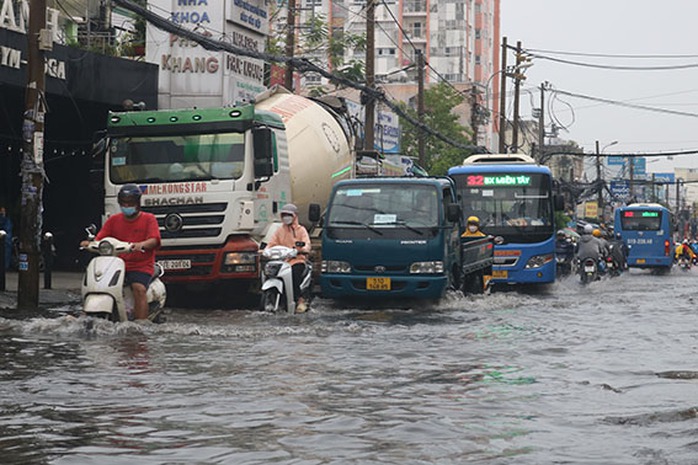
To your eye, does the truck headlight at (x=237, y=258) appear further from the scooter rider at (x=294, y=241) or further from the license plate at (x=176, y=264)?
the scooter rider at (x=294, y=241)

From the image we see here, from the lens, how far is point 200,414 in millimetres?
8086

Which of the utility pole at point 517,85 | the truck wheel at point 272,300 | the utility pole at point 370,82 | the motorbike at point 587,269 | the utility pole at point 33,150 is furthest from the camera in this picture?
the utility pole at point 517,85

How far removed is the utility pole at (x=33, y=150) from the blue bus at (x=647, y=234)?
39581 mm

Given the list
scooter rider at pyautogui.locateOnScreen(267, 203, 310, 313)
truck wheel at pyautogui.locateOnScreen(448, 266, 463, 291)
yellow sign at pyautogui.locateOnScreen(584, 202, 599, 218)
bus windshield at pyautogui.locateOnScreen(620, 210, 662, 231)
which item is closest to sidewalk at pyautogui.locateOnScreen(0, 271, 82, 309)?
scooter rider at pyautogui.locateOnScreen(267, 203, 310, 313)

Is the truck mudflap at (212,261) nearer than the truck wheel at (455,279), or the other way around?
the truck mudflap at (212,261)

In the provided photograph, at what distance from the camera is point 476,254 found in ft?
70.0

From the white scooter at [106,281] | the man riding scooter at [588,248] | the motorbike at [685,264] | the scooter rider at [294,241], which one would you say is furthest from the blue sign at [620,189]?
the white scooter at [106,281]

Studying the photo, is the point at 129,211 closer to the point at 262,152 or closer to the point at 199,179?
the point at 199,179

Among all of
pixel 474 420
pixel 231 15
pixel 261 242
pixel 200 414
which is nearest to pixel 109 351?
pixel 200 414

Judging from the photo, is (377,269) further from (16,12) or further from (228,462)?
(228,462)

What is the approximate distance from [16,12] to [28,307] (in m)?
7.43

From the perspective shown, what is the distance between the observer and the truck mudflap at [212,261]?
18.5 metres

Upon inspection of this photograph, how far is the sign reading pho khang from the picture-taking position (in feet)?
96.5

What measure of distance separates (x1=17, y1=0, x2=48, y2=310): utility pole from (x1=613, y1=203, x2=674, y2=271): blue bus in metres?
39.6
